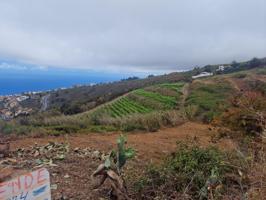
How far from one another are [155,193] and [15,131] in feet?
26.6

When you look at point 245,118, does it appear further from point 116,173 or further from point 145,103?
point 145,103

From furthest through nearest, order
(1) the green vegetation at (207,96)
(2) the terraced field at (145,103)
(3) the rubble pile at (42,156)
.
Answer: (2) the terraced field at (145,103) → (1) the green vegetation at (207,96) → (3) the rubble pile at (42,156)

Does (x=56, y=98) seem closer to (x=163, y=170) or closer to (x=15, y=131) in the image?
(x=15, y=131)

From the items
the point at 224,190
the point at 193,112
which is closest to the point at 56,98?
the point at 193,112

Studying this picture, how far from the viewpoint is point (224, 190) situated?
5.11m

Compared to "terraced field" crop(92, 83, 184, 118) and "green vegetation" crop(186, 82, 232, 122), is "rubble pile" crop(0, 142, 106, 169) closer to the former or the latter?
"green vegetation" crop(186, 82, 232, 122)

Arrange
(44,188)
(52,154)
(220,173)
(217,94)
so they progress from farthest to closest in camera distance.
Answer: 1. (217,94)
2. (52,154)
3. (220,173)
4. (44,188)

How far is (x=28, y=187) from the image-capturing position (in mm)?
3367

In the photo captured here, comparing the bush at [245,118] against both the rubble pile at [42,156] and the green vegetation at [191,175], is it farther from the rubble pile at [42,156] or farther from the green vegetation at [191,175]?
the rubble pile at [42,156]

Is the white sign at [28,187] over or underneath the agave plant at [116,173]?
over

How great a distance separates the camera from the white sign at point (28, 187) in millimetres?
3223

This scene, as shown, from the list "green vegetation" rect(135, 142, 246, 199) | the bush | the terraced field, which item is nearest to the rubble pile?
"green vegetation" rect(135, 142, 246, 199)

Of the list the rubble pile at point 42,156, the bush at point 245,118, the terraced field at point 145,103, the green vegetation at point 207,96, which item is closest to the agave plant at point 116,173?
the rubble pile at point 42,156

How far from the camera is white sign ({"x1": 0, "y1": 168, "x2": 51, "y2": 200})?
3.22 m
